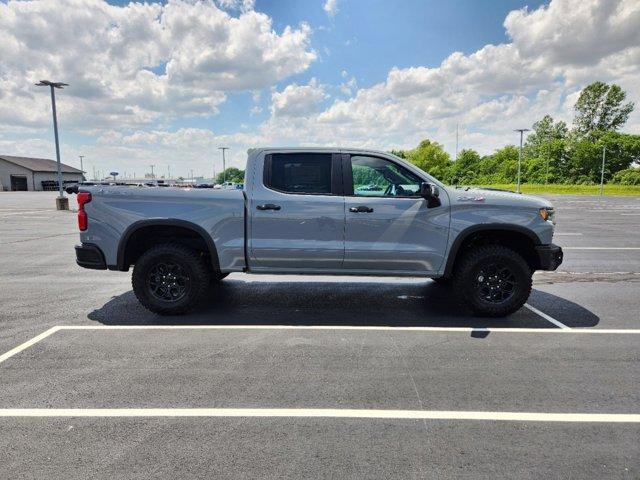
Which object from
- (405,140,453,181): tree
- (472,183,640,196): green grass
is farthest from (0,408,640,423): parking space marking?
(405,140,453,181): tree

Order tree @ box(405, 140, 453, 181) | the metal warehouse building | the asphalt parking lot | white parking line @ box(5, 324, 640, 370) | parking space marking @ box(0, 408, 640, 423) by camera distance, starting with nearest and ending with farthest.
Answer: the asphalt parking lot → parking space marking @ box(0, 408, 640, 423) → white parking line @ box(5, 324, 640, 370) → the metal warehouse building → tree @ box(405, 140, 453, 181)

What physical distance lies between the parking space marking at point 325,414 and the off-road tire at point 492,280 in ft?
7.09

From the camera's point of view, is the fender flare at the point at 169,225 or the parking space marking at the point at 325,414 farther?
the fender flare at the point at 169,225

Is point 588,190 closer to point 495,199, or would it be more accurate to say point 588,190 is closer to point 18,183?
point 495,199

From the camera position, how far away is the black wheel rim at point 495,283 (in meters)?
5.11

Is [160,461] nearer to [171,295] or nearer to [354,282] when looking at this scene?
[171,295]

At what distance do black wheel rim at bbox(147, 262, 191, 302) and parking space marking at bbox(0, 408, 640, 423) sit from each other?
88.4 inches

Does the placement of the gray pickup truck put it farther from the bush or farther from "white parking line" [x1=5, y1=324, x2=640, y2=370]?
the bush

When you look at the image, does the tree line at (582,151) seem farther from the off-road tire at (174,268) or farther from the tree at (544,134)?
the off-road tire at (174,268)

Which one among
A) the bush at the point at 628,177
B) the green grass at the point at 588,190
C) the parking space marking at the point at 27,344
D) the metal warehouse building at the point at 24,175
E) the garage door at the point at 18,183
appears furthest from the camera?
the garage door at the point at 18,183


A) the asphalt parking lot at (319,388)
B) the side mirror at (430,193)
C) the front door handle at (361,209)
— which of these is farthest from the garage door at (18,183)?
the side mirror at (430,193)

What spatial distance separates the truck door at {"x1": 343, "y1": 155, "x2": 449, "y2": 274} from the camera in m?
5.00

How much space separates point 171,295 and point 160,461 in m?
2.99

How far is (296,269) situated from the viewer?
522cm
